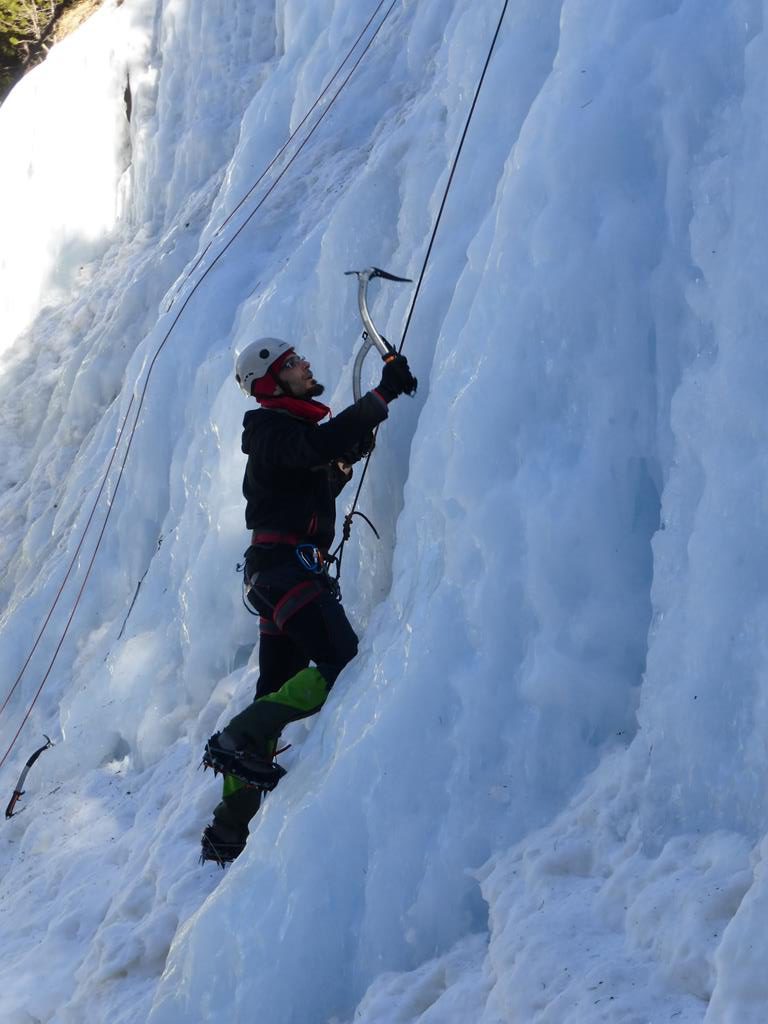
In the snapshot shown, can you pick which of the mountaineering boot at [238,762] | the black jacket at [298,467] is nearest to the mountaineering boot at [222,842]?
the mountaineering boot at [238,762]

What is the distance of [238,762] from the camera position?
4617 mm

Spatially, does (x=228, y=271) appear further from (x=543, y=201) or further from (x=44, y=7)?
(x=44, y=7)

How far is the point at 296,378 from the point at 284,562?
68cm

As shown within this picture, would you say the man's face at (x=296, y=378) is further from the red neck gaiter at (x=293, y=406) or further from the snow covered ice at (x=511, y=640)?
the snow covered ice at (x=511, y=640)

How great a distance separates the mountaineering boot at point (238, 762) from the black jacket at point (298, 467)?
661 millimetres

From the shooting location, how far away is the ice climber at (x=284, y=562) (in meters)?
4.58

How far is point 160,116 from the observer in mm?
13516

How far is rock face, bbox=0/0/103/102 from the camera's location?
20.2 metres

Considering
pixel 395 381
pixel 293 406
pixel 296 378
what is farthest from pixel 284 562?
pixel 395 381

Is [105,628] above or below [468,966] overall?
above

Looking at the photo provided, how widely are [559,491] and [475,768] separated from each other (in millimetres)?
863

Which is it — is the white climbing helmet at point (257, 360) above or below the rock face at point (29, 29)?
below

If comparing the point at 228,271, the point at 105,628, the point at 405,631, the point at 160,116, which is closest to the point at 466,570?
the point at 405,631

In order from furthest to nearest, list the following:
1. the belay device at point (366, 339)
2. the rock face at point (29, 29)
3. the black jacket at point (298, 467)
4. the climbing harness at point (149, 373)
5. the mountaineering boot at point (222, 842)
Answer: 1. the rock face at point (29, 29)
2. the climbing harness at point (149, 373)
3. the mountaineering boot at point (222, 842)
4. the belay device at point (366, 339)
5. the black jacket at point (298, 467)
